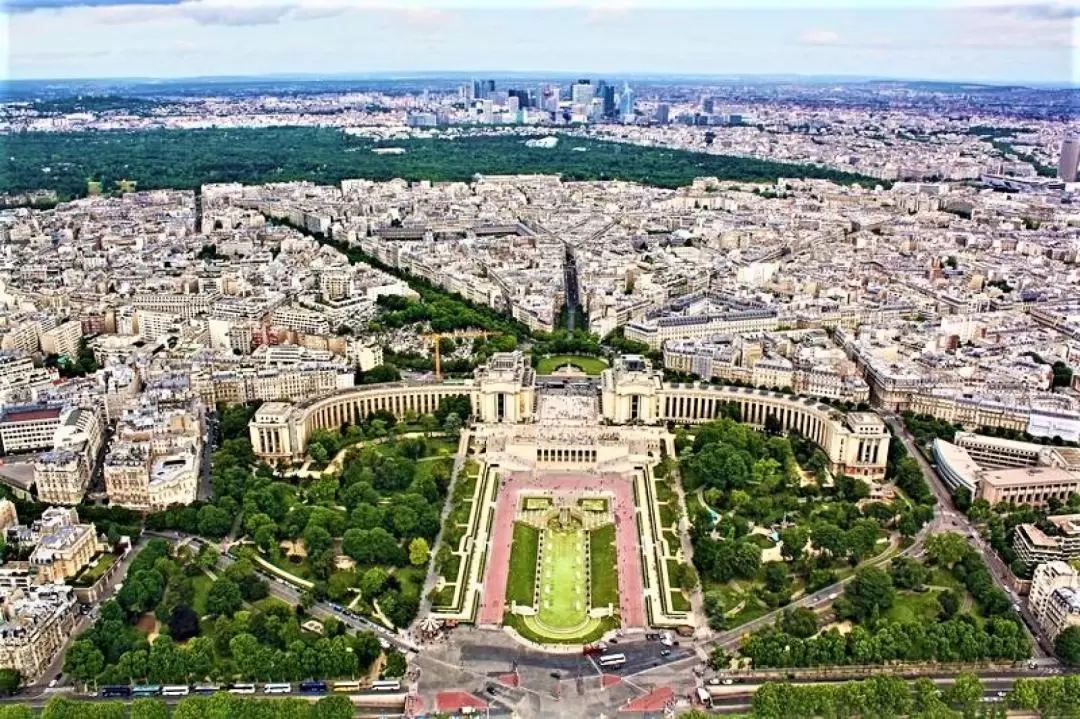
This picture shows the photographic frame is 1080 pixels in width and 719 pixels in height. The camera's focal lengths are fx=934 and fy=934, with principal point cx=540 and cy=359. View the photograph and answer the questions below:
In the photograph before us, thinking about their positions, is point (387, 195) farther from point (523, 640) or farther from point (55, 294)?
point (523, 640)

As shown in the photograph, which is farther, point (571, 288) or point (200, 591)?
point (571, 288)

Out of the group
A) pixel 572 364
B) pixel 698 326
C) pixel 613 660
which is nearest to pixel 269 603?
pixel 613 660

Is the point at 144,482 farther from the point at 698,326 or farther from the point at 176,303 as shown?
the point at 698,326

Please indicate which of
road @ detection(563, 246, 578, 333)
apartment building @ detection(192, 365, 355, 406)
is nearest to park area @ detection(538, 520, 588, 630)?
apartment building @ detection(192, 365, 355, 406)

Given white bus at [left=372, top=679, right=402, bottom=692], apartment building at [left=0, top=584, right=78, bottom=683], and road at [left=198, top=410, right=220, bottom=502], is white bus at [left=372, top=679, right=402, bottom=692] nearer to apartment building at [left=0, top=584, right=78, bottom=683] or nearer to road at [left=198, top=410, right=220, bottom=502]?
apartment building at [left=0, top=584, right=78, bottom=683]

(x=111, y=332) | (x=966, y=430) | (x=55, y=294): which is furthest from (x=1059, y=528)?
(x=55, y=294)

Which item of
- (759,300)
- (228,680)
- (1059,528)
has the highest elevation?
(759,300)
